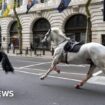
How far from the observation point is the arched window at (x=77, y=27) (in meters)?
42.0

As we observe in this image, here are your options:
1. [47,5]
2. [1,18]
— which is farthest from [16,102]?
[1,18]

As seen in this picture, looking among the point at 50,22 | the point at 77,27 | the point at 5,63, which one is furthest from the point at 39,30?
the point at 5,63

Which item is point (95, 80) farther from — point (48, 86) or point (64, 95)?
point (64, 95)

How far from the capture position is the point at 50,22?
4569 centimetres

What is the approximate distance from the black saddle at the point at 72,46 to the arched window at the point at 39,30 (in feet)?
113

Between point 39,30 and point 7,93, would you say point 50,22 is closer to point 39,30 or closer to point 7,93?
point 39,30

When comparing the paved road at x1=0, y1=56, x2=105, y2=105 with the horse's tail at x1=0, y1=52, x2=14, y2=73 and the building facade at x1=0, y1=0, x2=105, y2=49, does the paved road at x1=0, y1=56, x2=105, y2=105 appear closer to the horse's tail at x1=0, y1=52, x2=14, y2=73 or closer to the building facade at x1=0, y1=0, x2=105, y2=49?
the horse's tail at x1=0, y1=52, x2=14, y2=73

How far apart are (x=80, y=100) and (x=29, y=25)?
131 ft

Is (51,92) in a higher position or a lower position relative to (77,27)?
lower

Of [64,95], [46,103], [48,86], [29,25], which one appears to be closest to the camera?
[46,103]

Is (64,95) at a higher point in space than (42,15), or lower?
lower

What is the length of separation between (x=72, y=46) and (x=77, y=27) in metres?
30.9

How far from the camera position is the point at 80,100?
9805mm

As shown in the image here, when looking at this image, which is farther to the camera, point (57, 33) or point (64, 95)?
point (57, 33)
